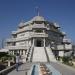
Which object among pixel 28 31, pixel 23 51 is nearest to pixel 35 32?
pixel 28 31

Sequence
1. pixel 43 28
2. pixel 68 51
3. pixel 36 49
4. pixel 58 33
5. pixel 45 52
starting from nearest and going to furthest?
pixel 45 52, pixel 36 49, pixel 68 51, pixel 43 28, pixel 58 33

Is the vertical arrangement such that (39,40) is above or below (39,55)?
above

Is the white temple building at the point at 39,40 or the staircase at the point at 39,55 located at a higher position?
the white temple building at the point at 39,40

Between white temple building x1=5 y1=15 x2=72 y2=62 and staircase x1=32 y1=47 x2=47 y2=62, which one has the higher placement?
white temple building x1=5 y1=15 x2=72 y2=62

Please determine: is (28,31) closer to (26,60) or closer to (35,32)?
(35,32)

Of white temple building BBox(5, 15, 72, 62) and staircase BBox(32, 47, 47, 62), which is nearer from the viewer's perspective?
staircase BBox(32, 47, 47, 62)

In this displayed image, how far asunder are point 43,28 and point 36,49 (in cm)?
1123

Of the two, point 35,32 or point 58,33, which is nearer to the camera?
point 35,32

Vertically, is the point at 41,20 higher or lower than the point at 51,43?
higher

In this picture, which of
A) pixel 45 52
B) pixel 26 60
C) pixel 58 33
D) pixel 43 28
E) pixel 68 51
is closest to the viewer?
pixel 26 60

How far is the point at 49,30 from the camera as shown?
64.2m

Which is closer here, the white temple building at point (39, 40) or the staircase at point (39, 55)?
the staircase at point (39, 55)

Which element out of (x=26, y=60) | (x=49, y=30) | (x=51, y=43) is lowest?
(x=26, y=60)

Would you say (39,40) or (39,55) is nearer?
(39,55)
